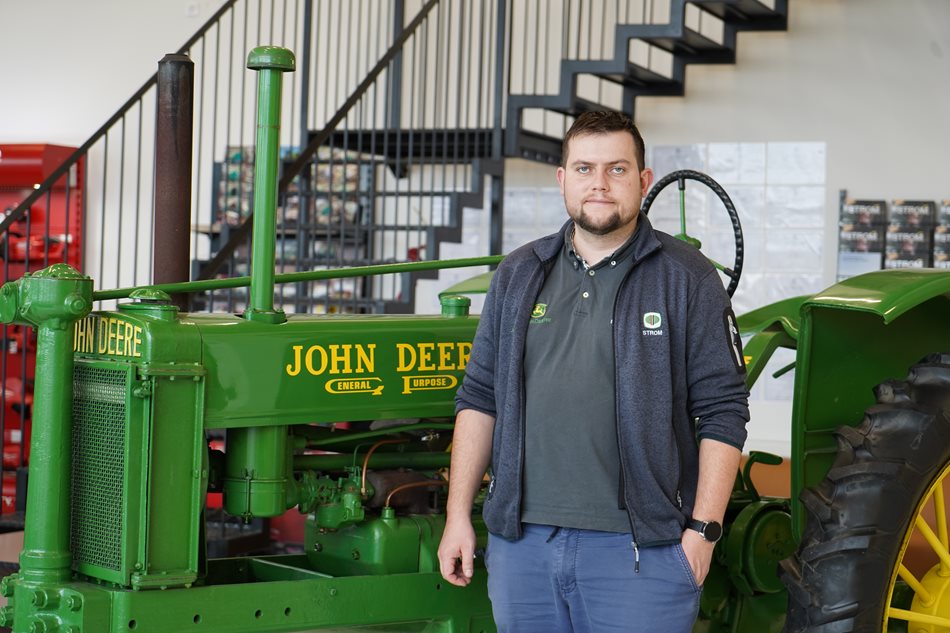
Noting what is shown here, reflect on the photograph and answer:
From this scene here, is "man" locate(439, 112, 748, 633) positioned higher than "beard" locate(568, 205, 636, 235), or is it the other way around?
"beard" locate(568, 205, 636, 235)

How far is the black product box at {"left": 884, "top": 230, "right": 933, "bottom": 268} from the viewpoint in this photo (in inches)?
271

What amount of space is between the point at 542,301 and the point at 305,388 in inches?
22.0

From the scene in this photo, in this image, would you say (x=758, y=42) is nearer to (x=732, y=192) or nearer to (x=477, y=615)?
(x=732, y=192)

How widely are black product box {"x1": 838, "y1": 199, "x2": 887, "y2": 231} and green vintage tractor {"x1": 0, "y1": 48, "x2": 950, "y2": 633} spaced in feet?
14.3

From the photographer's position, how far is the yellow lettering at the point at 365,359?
261 centimetres

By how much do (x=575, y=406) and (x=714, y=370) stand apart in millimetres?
231

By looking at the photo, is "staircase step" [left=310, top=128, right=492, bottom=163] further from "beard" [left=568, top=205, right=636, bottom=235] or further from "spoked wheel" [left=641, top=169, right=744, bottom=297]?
"beard" [left=568, top=205, right=636, bottom=235]

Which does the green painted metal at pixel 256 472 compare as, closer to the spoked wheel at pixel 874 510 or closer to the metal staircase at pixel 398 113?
the spoked wheel at pixel 874 510

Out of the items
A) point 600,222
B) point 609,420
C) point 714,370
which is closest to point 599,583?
point 609,420

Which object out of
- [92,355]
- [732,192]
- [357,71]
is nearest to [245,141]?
[357,71]

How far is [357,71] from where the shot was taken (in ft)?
27.0

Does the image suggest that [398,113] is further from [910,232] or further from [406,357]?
[406,357]

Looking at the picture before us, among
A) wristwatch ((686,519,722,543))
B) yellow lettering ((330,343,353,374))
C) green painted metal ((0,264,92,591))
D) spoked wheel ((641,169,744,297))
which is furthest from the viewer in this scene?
spoked wheel ((641,169,744,297))

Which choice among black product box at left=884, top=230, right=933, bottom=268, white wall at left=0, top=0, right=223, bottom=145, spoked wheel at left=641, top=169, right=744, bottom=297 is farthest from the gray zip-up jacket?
white wall at left=0, top=0, right=223, bottom=145
